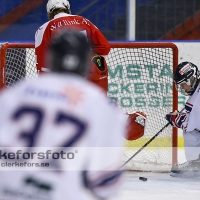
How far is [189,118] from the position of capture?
14.6 ft

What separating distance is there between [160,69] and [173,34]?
4.75ft

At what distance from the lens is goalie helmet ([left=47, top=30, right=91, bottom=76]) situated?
1589mm

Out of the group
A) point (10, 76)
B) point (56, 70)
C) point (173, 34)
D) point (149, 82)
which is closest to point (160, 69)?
point (149, 82)

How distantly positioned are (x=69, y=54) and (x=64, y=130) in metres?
0.17

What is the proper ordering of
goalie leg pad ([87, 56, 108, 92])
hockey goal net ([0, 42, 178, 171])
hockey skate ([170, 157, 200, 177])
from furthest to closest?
hockey goal net ([0, 42, 178, 171]), hockey skate ([170, 157, 200, 177]), goalie leg pad ([87, 56, 108, 92])

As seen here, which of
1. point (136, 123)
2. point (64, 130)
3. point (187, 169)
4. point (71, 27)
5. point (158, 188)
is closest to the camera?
point (64, 130)

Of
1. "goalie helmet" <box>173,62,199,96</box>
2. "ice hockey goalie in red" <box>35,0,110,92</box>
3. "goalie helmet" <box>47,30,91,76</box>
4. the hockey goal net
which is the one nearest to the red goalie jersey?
"ice hockey goalie in red" <box>35,0,110,92</box>

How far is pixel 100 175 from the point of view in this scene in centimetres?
158

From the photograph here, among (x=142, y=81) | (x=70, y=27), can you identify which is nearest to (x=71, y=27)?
(x=70, y=27)

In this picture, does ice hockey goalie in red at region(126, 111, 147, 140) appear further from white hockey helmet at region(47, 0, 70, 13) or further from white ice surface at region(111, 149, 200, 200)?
white hockey helmet at region(47, 0, 70, 13)

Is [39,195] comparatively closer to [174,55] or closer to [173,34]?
[174,55]

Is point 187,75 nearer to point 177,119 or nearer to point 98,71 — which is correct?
point 177,119

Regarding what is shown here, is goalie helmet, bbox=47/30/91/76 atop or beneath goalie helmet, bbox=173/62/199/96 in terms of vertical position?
atop

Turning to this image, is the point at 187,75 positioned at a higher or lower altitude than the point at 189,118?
higher
